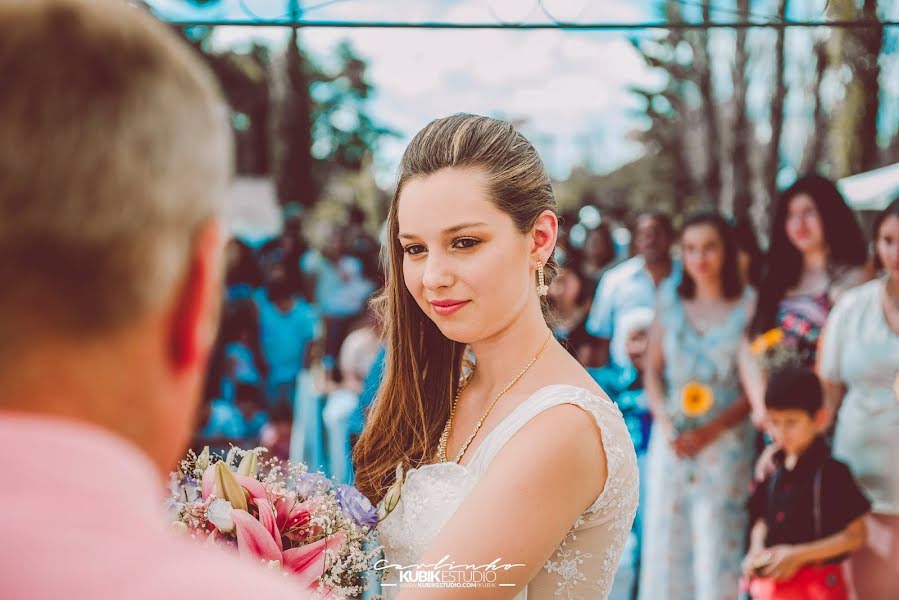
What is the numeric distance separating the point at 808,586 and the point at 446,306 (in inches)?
104

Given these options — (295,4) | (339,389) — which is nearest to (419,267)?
(295,4)

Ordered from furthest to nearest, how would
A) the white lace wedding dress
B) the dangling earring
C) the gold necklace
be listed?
the dangling earring → the gold necklace → the white lace wedding dress

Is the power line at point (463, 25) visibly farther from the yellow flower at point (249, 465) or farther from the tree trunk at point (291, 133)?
the tree trunk at point (291, 133)

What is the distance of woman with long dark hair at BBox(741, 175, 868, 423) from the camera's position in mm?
4441

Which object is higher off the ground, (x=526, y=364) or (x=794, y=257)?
(x=794, y=257)

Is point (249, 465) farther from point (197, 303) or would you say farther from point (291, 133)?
point (291, 133)

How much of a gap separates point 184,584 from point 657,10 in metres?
3.27

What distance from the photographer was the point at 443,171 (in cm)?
188

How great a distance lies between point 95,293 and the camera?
61 centimetres

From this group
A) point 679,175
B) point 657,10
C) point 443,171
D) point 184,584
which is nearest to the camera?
point 184,584

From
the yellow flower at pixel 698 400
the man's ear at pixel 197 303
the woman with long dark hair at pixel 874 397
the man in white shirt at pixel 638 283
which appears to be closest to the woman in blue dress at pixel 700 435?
the yellow flower at pixel 698 400

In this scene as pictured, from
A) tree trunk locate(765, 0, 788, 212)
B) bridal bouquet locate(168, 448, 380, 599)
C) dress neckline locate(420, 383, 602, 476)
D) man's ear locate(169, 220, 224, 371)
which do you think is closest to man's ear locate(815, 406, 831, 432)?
dress neckline locate(420, 383, 602, 476)

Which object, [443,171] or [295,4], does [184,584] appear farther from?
[295,4]

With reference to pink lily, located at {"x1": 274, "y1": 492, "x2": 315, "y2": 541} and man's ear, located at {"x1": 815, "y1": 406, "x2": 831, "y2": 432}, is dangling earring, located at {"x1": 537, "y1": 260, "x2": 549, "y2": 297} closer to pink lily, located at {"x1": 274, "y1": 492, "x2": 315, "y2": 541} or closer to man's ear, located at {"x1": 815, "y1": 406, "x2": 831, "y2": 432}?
pink lily, located at {"x1": 274, "y1": 492, "x2": 315, "y2": 541}
